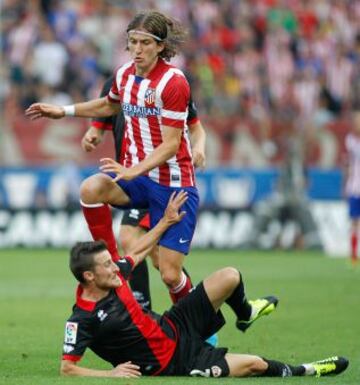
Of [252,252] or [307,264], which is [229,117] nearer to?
[252,252]

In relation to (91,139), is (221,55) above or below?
above

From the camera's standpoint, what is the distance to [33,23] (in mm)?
25344

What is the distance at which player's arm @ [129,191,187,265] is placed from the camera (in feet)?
30.9

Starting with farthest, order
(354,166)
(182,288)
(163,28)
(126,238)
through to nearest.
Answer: (354,166), (126,238), (182,288), (163,28)

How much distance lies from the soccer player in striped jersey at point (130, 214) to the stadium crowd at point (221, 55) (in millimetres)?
11594

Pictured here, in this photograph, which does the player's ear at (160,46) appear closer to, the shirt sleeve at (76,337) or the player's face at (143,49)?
the player's face at (143,49)

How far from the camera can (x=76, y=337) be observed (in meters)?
8.52

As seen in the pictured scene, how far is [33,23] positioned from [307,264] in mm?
8440

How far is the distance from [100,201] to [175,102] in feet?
3.37

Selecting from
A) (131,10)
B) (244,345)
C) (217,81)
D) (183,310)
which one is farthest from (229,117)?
(183,310)

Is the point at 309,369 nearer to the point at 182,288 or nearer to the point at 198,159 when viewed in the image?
the point at 182,288

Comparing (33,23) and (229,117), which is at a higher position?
(33,23)

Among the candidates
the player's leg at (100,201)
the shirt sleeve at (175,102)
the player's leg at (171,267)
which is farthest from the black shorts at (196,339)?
the shirt sleeve at (175,102)

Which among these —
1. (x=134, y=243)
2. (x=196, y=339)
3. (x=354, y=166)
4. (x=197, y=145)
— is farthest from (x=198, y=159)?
(x=354, y=166)
